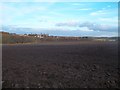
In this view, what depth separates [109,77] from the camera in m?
14.6

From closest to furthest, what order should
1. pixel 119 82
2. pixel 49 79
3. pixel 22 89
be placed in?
1. pixel 22 89
2. pixel 119 82
3. pixel 49 79

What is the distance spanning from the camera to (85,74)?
1567cm

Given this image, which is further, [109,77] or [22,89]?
[109,77]

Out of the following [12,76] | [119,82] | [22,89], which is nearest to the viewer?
[22,89]

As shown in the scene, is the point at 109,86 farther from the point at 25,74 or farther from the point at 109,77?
the point at 25,74

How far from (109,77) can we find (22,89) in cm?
537

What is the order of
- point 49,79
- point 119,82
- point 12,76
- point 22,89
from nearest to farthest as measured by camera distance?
point 22,89 → point 119,82 → point 49,79 → point 12,76

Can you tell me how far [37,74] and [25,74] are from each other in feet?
2.52

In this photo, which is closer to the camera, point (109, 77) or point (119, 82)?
point (119, 82)

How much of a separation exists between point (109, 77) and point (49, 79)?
3.53 m

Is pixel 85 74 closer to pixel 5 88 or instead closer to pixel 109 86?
pixel 109 86

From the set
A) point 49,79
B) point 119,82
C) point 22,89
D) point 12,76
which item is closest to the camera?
point 22,89

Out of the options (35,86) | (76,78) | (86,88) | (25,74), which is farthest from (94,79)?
(25,74)

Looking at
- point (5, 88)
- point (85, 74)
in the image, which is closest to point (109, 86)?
point (85, 74)
